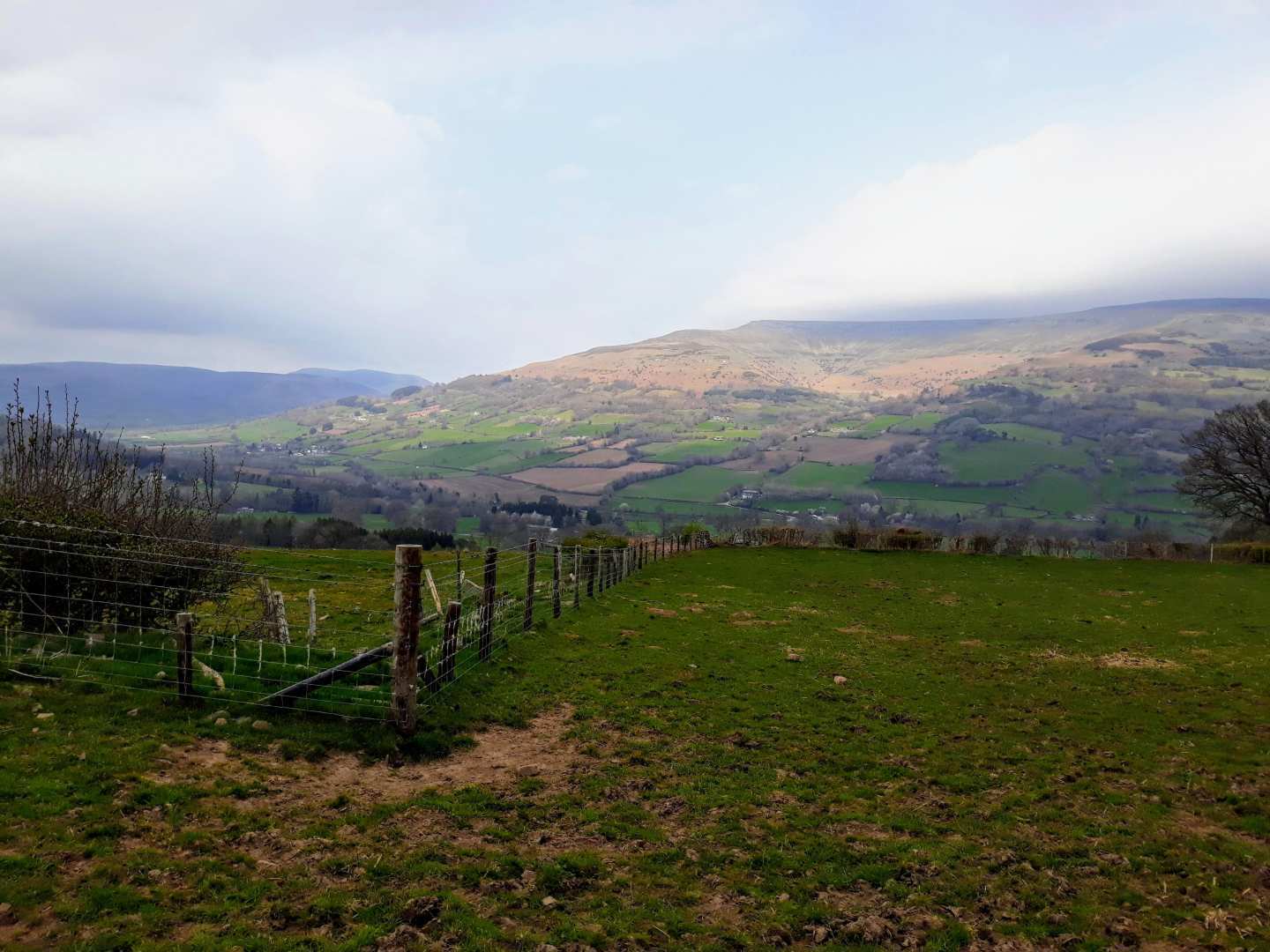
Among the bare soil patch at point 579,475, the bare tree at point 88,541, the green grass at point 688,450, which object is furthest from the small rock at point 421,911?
the green grass at point 688,450

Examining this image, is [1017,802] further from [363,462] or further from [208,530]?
[363,462]

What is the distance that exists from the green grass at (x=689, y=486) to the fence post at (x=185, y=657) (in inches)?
4545

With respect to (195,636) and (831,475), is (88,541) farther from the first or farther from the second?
(831,475)

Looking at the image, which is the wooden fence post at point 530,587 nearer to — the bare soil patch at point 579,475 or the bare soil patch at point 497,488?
the bare soil patch at point 497,488

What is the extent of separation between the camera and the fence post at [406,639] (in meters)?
9.74

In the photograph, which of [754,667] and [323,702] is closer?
[323,702]

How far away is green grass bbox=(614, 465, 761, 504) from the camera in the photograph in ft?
423

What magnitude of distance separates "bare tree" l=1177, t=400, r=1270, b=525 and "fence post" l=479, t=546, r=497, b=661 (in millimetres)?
62826

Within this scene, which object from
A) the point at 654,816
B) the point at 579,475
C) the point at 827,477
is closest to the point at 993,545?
the point at 654,816

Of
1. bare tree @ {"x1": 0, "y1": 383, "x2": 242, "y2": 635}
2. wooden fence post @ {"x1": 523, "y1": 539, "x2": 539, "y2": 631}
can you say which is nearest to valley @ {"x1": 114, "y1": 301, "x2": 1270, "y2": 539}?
wooden fence post @ {"x1": 523, "y1": 539, "x2": 539, "y2": 631}

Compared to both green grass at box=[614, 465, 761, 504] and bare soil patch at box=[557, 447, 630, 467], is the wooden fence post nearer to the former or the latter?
green grass at box=[614, 465, 761, 504]

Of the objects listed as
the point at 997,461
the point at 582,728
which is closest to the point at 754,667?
the point at 582,728

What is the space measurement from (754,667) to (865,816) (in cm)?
789

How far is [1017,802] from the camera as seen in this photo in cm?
931
